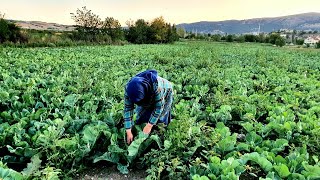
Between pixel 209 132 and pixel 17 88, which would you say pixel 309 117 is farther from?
pixel 17 88

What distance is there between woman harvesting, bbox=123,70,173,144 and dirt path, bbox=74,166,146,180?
0.40 meters

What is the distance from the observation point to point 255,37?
3600 inches

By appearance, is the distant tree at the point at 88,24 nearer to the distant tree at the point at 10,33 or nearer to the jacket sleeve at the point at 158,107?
the distant tree at the point at 10,33

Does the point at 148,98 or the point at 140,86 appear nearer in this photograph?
the point at 140,86

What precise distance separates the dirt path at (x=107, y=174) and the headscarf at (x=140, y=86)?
88cm

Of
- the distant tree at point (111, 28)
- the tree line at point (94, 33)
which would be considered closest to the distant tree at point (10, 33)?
the tree line at point (94, 33)

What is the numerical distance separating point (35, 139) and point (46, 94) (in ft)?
6.93

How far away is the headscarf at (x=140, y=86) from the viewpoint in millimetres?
3428

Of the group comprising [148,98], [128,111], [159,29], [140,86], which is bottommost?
[128,111]

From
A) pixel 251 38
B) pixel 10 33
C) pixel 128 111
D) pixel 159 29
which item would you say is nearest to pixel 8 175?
pixel 128 111

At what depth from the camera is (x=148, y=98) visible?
12.5 ft

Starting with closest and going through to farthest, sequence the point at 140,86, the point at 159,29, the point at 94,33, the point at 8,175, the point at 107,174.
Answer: the point at 8,175 < the point at 140,86 < the point at 107,174 < the point at 94,33 < the point at 159,29

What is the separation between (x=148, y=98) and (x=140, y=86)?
0.40m

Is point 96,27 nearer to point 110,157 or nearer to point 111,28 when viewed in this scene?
point 111,28
